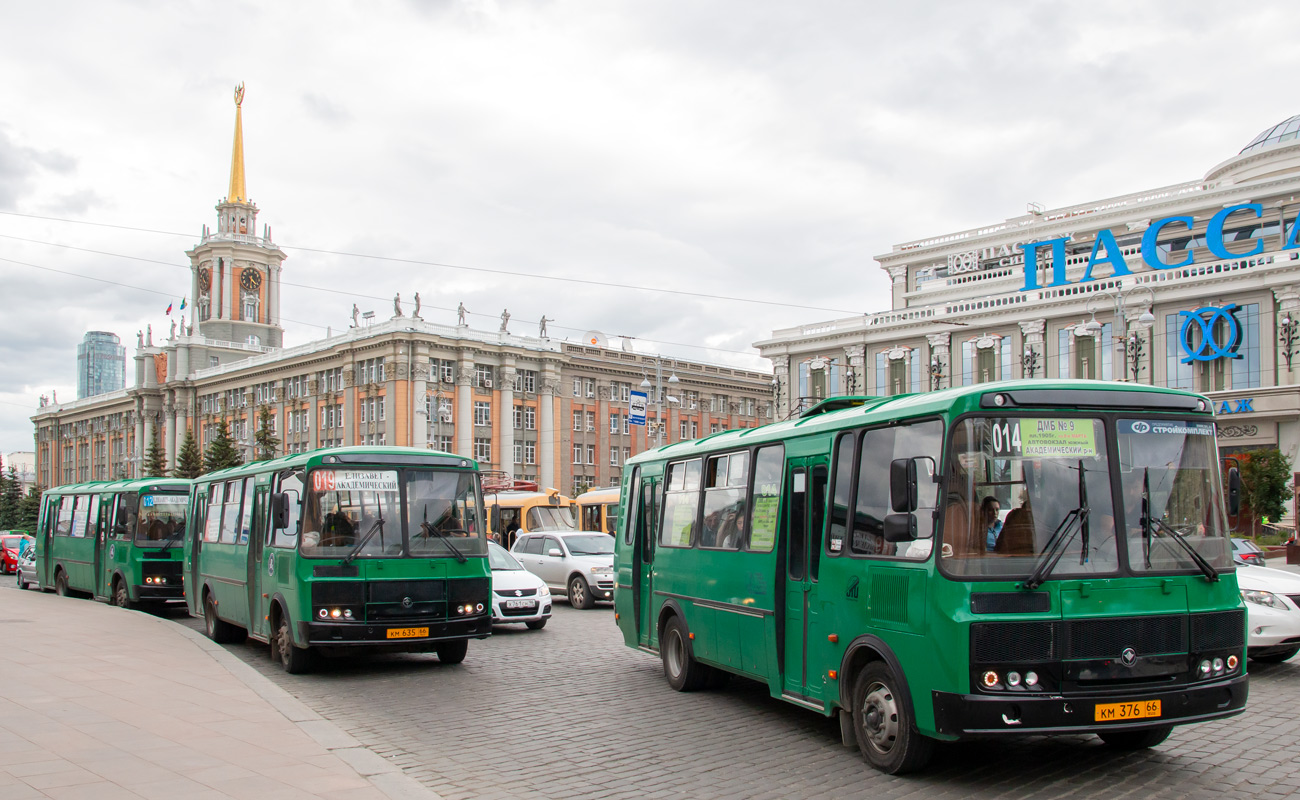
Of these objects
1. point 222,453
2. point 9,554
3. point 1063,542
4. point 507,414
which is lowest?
Answer: point 9,554

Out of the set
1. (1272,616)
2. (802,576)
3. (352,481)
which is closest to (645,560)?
(352,481)

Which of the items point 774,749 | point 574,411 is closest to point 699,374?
point 574,411

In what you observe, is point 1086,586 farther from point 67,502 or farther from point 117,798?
point 67,502

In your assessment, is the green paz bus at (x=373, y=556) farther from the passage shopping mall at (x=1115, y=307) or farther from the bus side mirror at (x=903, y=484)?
the passage shopping mall at (x=1115, y=307)

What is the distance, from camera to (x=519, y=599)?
1769 centimetres

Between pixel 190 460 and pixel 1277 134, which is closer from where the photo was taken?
pixel 1277 134

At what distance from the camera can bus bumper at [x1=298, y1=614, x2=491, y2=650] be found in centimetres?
1260

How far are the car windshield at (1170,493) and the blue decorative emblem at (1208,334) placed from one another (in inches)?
2021

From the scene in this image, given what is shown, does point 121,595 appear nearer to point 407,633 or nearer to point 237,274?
point 407,633

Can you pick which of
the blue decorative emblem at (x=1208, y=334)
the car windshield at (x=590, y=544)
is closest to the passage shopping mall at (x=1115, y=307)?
the blue decorative emblem at (x=1208, y=334)

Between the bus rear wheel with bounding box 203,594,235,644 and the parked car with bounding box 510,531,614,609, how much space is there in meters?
6.67

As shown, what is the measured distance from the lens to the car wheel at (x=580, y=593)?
22.7 m

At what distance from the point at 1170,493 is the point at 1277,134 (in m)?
65.4

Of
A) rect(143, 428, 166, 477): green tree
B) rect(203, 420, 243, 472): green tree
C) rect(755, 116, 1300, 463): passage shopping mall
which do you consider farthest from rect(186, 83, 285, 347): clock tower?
rect(755, 116, 1300, 463): passage shopping mall
